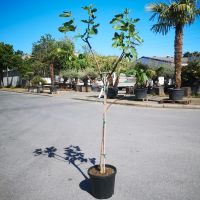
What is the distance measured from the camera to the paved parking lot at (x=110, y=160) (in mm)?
3697

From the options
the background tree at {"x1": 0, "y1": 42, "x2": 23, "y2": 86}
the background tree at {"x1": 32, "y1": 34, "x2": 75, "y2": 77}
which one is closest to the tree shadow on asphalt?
the background tree at {"x1": 32, "y1": 34, "x2": 75, "y2": 77}

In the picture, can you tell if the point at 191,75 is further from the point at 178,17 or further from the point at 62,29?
the point at 62,29

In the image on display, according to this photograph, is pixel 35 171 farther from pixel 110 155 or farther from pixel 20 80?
pixel 20 80

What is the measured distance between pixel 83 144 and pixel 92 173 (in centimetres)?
268

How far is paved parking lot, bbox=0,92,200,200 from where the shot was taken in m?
3.70

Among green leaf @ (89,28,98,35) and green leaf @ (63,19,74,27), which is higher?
green leaf @ (63,19,74,27)

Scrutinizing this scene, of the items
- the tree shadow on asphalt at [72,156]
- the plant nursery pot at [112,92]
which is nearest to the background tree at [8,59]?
the plant nursery pot at [112,92]

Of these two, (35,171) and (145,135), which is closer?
(35,171)

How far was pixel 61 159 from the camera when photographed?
515cm

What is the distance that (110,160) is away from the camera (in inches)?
195

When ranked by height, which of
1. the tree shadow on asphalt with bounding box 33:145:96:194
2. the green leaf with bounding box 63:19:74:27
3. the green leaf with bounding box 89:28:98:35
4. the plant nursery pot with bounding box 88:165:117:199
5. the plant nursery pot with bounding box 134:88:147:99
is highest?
the green leaf with bounding box 63:19:74:27

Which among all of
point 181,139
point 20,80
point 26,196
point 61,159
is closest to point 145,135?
point 181,139

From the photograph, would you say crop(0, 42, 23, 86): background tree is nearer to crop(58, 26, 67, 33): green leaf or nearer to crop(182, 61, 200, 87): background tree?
crop(182, 61, 200, 87): background tree

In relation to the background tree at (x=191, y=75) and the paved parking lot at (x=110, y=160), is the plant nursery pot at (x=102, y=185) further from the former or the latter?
the background tree at (x=191, y=75)
